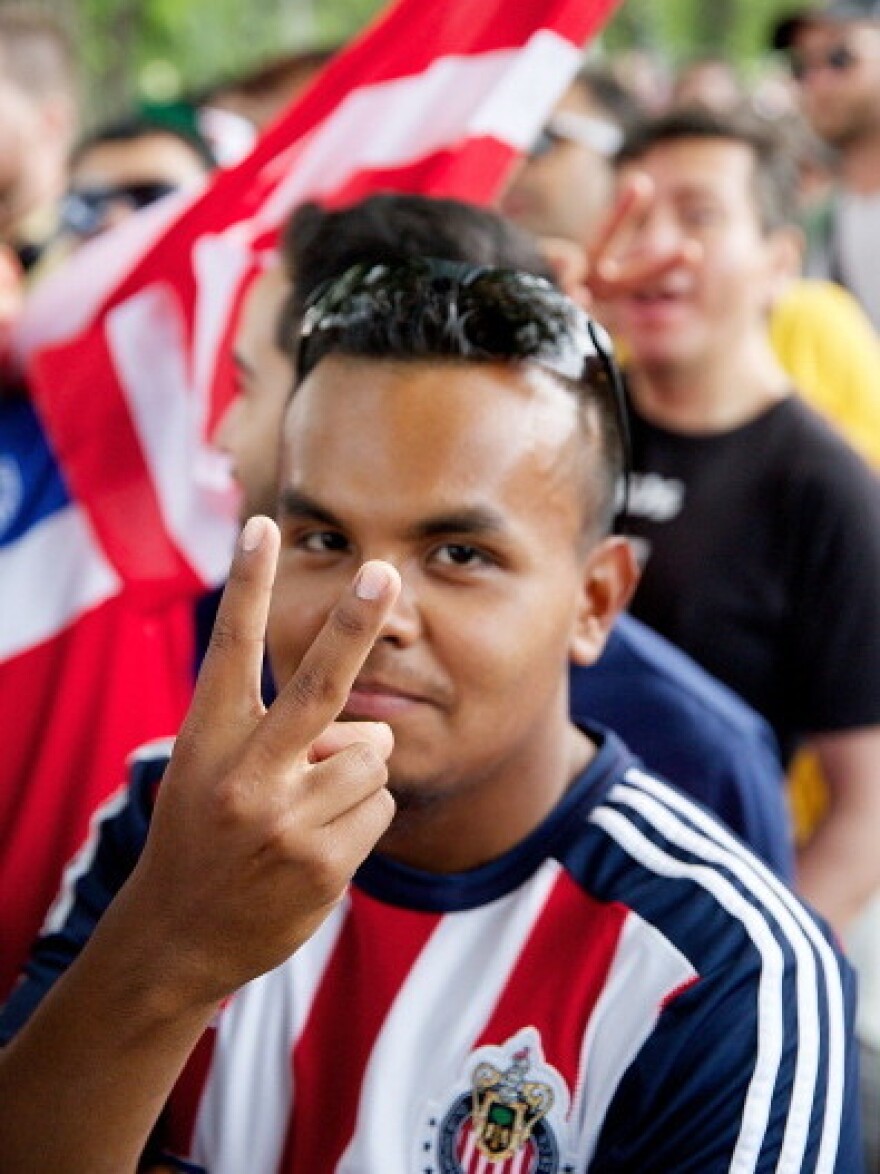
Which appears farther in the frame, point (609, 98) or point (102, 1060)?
point (609, 98)

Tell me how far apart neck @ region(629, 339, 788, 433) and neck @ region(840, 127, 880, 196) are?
6.97ft

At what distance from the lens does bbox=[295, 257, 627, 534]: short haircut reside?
6.23ft

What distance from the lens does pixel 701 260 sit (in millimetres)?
3549

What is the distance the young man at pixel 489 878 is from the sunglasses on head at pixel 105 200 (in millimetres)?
2913

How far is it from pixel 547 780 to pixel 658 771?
0.52 metres

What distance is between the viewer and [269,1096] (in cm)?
182

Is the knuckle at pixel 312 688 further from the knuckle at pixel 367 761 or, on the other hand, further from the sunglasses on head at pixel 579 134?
the sunglasses on head at pixel 579 134

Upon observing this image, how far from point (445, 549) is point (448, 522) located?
0.04 metres

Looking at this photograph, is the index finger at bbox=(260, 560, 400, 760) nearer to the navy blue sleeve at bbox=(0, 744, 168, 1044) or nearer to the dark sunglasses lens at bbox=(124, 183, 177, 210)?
the navy blue sleeve at bbox=(0, 744, 168, 1044)

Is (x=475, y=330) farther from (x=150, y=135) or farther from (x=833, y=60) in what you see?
(x=833, y=60)

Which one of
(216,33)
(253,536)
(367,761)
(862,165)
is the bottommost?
(216,33)

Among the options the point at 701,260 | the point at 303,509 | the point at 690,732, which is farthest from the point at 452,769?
the point at 701,260

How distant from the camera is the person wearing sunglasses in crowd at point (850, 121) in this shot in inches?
216

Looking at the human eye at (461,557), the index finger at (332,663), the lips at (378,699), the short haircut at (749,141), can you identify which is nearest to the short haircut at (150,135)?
the short haircut at (749,141)
